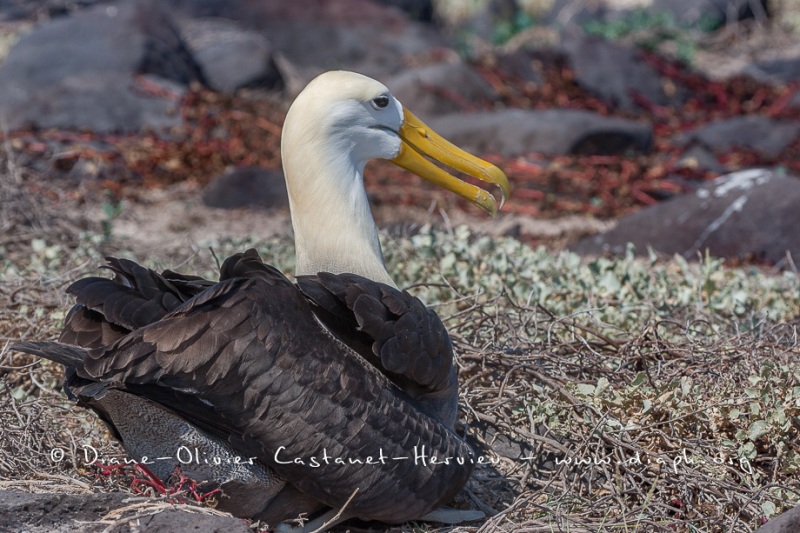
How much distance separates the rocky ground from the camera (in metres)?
8.21

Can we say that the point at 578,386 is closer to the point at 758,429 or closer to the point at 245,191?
the point at 758,429

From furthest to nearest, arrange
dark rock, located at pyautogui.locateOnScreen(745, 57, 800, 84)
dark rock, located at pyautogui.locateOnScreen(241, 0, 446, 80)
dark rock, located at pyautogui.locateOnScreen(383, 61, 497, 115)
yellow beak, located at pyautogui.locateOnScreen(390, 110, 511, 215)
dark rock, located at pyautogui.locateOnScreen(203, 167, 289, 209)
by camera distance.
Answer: dark rock, located at pyautogui.locateOnScreen(241, 0, 446, 80) → dark rock, located at pyautogui.locateOnScreen(745, 57, 800, 84) → dark rock, located at pyautogui.locateOnScreen(383, 61, 497, 115) → dark rock, located at pyautogui.locateOnScreen(203, 167, 289, 209) → yellow beak, located at pyautogui.locateOnScreen(390, 110, 511, 215)

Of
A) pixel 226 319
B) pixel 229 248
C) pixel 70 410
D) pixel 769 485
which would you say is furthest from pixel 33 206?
pixel 769 485

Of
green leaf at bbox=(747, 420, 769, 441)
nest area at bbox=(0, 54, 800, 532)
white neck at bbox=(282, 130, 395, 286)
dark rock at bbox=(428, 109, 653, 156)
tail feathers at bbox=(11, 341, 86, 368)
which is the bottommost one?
dark rock at bbox=(428, 109, 653, 156)

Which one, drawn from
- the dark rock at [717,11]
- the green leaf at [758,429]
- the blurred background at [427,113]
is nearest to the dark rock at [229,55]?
the blurred background at [427,113]

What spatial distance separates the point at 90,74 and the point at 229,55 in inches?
96.3

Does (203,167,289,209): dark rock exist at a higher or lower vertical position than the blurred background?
higher

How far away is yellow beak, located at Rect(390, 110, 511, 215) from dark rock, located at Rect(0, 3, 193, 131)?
26.4 ft

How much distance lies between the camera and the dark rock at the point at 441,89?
13.0 metres

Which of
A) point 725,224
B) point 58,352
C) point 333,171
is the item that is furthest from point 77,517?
point 725,224

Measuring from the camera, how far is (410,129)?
421 cm

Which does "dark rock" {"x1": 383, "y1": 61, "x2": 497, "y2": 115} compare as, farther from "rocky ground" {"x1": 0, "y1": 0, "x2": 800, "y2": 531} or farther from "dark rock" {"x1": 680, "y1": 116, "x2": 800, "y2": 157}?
"dark rock" {"x1": 680, "y1": 116, "x2": 800, "y2": 157}

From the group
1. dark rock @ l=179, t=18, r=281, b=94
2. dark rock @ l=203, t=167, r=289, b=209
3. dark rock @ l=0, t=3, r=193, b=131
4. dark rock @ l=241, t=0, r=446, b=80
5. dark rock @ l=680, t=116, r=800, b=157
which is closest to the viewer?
dark rock @ l=203, t=167, r=289, b=209

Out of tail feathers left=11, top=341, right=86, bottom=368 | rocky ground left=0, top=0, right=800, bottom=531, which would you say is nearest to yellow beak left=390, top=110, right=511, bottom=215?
tail feathers left=11, top=341, right=86, bottom=368
